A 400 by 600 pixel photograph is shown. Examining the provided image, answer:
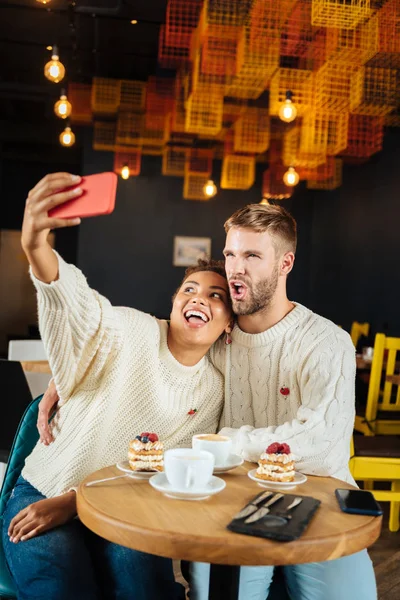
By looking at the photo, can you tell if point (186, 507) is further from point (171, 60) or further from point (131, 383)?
point (171, 60)

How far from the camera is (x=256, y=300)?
1.94 meters

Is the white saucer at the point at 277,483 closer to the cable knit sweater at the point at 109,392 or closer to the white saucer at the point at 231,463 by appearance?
the white saucer at the point at 231,463

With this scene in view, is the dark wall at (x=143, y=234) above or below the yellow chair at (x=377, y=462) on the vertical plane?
above

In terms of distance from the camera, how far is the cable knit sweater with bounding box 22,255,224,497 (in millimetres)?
1762

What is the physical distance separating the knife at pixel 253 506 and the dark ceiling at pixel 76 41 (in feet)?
16.2

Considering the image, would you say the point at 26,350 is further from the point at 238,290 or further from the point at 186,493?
the point at 186,493

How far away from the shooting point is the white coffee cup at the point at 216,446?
1.55 meters

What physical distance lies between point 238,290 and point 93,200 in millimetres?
742

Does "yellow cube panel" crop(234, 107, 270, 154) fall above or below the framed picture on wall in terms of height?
above

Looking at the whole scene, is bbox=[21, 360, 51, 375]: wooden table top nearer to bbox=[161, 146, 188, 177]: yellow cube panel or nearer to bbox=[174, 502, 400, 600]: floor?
bbox=[174, 502, 400, 600]: floor

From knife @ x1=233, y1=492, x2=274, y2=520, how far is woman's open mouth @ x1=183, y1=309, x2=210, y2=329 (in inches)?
23.5

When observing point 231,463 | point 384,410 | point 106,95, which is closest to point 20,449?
point 231,463

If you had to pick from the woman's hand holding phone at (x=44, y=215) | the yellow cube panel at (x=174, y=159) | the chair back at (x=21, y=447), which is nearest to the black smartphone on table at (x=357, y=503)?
the woman's hand holding phone at (x=44, y=215)

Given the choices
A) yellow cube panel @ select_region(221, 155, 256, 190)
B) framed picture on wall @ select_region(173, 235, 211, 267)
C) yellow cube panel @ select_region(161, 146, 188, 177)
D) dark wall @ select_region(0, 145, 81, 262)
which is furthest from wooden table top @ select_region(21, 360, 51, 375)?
dark wall @ select_region(0, 145, 81, 262)
